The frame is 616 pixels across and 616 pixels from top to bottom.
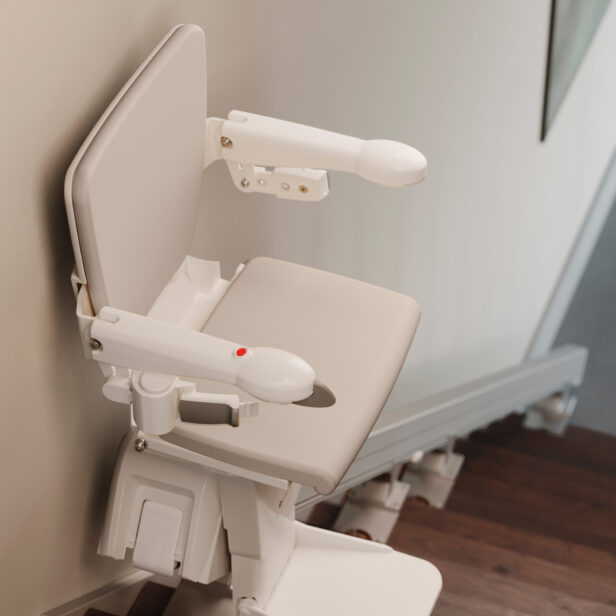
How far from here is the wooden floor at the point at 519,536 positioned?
1905 millimetres

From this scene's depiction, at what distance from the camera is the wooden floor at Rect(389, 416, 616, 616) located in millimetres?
1905

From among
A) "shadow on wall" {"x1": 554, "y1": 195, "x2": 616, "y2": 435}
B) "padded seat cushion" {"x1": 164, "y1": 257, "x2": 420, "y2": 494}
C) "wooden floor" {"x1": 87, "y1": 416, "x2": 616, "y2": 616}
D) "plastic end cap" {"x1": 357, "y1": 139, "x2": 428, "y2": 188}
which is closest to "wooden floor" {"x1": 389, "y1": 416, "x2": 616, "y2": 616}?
"wooden floor" {"x1": 87, "y1": 416, "x2": 616, "y2": 616}

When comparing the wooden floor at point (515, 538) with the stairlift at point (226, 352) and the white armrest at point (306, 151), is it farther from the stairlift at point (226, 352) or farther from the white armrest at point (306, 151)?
the white armrest at point (306, 151)

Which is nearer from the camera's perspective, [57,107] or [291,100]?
[57,107]

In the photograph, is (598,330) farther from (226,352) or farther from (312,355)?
(226,352)

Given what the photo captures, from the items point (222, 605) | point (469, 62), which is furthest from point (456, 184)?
point (222, 605)

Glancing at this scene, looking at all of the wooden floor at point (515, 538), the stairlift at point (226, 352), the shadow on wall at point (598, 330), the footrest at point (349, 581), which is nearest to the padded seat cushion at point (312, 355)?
the stairlift at point (226, 352)

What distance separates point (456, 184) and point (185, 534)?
1.29 m

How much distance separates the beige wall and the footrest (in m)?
0.33

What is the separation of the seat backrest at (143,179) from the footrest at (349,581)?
55 centimetres

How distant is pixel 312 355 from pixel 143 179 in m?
0.35

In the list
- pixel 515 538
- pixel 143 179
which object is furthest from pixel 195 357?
pixel 515 538

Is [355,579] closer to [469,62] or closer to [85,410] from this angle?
[85,410]

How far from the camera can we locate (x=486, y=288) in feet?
9.36
